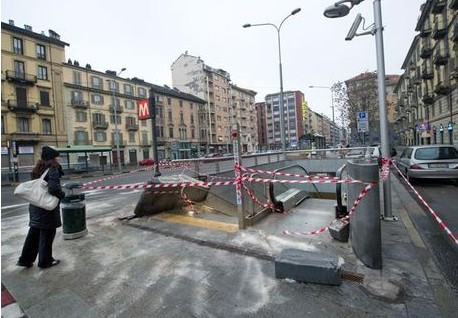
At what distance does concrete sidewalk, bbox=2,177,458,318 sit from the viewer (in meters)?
2.96

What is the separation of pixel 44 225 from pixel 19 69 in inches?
1602

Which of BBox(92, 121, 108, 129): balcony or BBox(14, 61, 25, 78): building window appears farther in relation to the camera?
BBox(92, 121, 108, 129): balcony

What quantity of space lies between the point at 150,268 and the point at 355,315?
103 inches

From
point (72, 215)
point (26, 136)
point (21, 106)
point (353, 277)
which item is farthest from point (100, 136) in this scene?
point (353, 277)

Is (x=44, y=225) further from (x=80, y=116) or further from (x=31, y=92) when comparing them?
(x=80, y=116)

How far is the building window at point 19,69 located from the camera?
35.2 m

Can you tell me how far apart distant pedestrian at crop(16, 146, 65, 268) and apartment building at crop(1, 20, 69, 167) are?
33508 millimetres

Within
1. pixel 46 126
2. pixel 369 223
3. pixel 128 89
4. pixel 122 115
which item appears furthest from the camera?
pixel 128 89

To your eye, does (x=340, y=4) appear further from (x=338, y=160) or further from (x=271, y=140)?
(x=271, y=140)

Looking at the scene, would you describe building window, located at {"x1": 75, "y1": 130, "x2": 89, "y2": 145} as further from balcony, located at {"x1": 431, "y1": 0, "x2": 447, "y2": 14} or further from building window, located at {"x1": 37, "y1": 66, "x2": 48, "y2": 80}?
balcony, located at {"x1": 431, "y1": 0, "x2": 447, "y2": 14}

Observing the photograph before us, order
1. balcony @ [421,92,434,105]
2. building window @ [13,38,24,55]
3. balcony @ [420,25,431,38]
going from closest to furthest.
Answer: building window @ [13,38,24,55] → balcony @ [420,25,431,38] → balcony @ [421,92,434,105]

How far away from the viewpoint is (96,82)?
44281 mm

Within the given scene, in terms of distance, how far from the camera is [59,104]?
128ft

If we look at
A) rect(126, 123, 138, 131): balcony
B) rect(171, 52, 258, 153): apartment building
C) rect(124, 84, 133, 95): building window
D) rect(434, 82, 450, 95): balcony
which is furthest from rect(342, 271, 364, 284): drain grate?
rect(171, 52, 258, 153): apartment building
